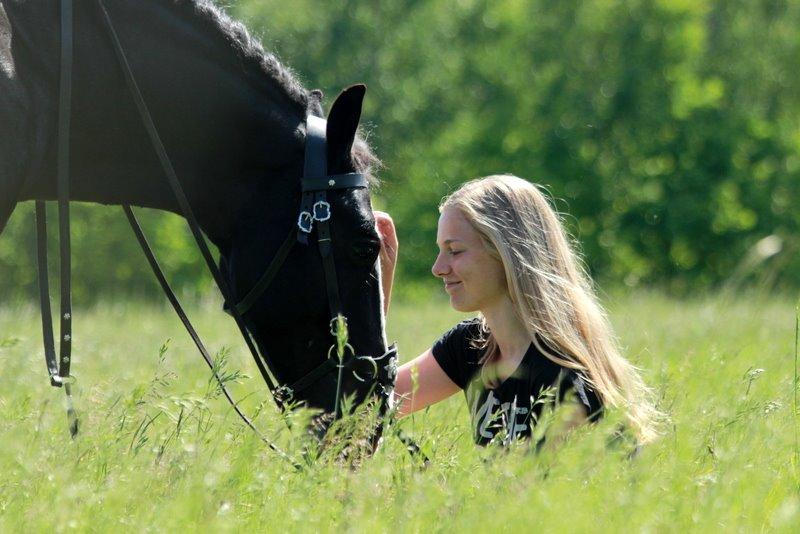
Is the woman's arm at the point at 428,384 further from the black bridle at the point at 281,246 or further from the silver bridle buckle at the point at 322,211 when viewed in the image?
the silver bridle buckle at the point at 322,211

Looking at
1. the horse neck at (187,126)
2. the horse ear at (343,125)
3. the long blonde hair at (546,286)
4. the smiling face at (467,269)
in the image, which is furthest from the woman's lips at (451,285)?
the horse neck at (187,126)

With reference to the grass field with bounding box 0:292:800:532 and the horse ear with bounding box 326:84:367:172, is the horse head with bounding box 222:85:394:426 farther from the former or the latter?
the grass field with bounding box 0:292:800:532

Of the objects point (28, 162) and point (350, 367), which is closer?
point (28, 162)

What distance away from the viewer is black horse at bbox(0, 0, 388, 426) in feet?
13.2

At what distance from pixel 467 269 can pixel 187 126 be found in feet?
3.89

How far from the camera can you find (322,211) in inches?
159

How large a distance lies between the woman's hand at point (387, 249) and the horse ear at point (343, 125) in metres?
0.32

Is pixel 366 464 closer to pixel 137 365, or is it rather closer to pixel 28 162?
pixel 28 162

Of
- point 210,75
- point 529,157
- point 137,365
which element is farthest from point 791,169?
point 210,75

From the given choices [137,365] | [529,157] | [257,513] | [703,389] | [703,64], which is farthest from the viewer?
[703,64]

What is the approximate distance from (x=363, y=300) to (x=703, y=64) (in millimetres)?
34256

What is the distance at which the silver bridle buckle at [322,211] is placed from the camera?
4.04 metres

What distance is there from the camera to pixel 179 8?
4.14 m

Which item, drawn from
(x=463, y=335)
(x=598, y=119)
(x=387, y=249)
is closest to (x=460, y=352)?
(x=463, y=335)
